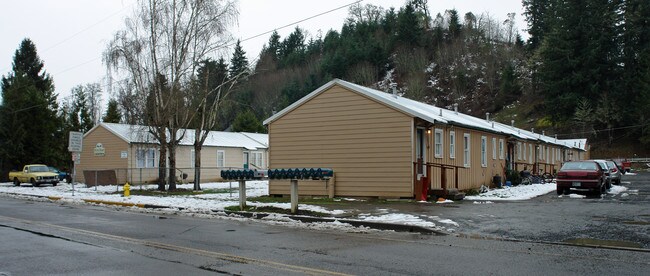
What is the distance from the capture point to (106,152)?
1512 inches

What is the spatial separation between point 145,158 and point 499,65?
72930mm

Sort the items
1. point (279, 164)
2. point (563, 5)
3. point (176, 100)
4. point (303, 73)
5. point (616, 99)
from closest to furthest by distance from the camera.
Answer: point (279, 164) < point (176, 100) < point (616, 99) < point (563, 5) < point (303, 73)

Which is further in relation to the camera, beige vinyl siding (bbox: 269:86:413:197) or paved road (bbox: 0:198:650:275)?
beige vinyl siding (bbox: 269:86:413:197)

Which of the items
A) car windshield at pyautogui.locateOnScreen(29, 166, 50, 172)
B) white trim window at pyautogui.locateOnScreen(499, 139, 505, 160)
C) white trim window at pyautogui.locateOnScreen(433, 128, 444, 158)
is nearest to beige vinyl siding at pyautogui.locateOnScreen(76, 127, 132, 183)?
car windshield at pyautogui.locateOnScreen(29, 166, 50, 172)

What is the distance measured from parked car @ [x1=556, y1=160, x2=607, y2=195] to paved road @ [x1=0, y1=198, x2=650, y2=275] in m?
13.9

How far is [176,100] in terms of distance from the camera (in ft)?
94.5

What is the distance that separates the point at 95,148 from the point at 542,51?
175 feet

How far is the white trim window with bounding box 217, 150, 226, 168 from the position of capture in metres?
41.9

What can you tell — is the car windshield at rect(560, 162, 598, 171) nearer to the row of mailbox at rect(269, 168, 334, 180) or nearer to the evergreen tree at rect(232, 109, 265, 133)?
→ the row of mailbox at rect(269, 168, 334, 180)

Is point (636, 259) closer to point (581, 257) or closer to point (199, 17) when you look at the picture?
point (581, 257)

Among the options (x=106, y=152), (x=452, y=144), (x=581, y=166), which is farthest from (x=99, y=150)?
(x=581, y=166)

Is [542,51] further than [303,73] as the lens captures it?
No

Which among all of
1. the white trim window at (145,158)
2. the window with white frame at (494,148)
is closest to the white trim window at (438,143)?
the window with white frame at (494,148)

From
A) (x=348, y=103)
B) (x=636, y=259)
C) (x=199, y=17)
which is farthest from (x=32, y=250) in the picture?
(x=199, y=17)
